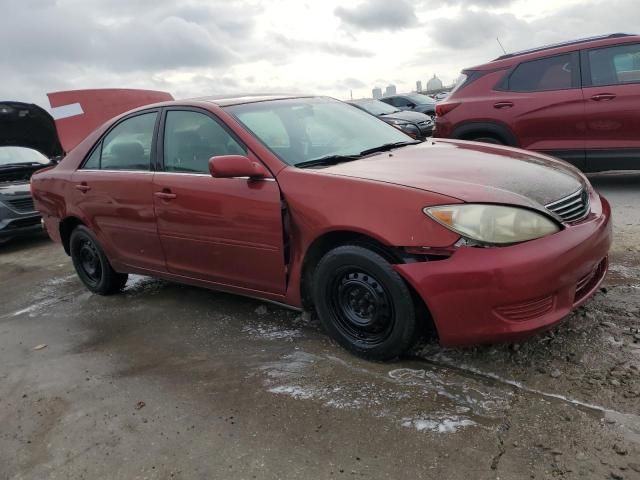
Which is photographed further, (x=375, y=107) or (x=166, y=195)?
(x=375, y=107)

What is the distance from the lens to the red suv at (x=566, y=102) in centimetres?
589

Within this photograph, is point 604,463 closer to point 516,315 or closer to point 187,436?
point 516,315

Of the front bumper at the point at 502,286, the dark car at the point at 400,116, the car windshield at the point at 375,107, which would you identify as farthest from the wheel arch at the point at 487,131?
the car windshield at the point at 375,107

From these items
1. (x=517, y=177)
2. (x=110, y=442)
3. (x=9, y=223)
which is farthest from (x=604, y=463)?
(x=9, y=223)

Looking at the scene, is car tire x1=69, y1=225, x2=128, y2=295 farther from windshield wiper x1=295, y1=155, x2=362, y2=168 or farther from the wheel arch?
the wheel arch

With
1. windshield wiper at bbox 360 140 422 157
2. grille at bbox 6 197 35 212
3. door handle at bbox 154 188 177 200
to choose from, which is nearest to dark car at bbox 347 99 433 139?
grille at bbox 6 197 35 212

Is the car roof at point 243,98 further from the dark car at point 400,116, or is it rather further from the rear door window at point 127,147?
the dark car at point 400,116

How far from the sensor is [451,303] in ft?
8.60

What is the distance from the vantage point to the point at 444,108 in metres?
7.00

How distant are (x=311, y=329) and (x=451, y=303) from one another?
124 centimetres

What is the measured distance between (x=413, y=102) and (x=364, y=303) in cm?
1505

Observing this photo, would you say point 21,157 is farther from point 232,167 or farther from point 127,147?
point 232,167

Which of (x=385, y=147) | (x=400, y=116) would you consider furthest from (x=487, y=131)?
(x=400, y=116)

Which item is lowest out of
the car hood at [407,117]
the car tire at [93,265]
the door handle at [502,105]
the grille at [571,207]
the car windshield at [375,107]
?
the car tire at [93,265]
